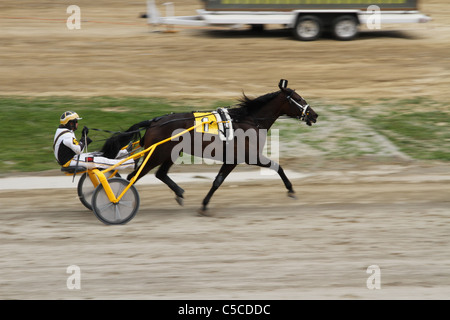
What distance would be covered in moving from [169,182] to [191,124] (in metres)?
0.97

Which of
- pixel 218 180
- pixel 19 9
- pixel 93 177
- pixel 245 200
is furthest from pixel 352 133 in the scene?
pixel 19 9

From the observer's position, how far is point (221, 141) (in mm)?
8672

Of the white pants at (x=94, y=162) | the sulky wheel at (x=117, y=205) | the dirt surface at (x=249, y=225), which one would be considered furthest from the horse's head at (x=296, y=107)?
the sulky wheel at (x=117, y=205)

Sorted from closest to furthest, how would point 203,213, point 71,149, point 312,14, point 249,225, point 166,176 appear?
point 71,149, point 249,225, point 203,213, point 166,176, point 312,14

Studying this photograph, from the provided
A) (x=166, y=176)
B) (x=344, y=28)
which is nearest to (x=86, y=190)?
(x=166, y=176)

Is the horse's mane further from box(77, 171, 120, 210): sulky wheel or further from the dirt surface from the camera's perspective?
box(77, 171, 120, 210): sulky wheel

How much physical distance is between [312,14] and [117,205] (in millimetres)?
12989

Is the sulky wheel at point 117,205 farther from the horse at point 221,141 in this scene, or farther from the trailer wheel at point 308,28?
the trailer wheel at point 308,28

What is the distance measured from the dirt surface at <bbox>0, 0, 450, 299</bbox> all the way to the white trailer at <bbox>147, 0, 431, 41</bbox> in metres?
2.34

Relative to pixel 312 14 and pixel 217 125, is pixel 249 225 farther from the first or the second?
pixel 312 14

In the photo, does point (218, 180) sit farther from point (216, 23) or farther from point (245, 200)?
point (216, 23)

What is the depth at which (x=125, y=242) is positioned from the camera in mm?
7867

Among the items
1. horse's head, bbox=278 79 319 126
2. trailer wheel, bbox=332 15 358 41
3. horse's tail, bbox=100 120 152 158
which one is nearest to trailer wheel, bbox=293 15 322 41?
trailer wheel, bbox=332 15 358 41

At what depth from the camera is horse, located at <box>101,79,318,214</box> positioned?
862cm
